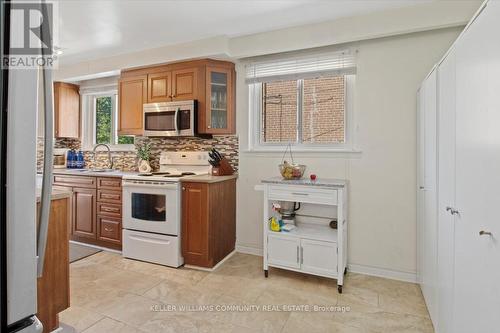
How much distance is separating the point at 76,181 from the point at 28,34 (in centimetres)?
329

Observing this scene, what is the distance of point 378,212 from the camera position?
8.68 feet

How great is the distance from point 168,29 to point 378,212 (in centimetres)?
285

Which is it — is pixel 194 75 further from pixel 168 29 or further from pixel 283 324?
pixel 283 324

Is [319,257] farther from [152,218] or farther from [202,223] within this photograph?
[152,218]

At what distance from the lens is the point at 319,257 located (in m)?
2.42

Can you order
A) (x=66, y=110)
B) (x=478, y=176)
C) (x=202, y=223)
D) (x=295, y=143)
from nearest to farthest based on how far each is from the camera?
(x=478, y=176)
(x=202, y=223)
(x=295, y=143)
(x=66, y=110)

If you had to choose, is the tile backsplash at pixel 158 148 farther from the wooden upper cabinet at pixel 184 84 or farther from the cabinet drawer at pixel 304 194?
the cabinet drawer at pixel 304 194

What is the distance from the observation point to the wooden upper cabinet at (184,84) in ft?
10.4

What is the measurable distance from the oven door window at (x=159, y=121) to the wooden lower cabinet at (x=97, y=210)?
764mm

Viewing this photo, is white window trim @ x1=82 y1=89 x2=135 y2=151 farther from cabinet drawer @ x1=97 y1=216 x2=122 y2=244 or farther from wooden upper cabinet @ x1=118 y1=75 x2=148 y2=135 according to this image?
cabinet drawer @ x1=97 y1=216 x2=122 y2=244

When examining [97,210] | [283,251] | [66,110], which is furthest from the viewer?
[66,110]

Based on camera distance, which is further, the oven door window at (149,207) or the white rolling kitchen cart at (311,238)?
the oven door window at (149,207)

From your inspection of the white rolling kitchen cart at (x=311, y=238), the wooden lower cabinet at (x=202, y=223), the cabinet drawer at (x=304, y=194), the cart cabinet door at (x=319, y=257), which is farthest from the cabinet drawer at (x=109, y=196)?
the cart cabinet door at (x=319, y=257)

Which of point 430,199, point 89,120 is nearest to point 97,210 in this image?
point 89,120
